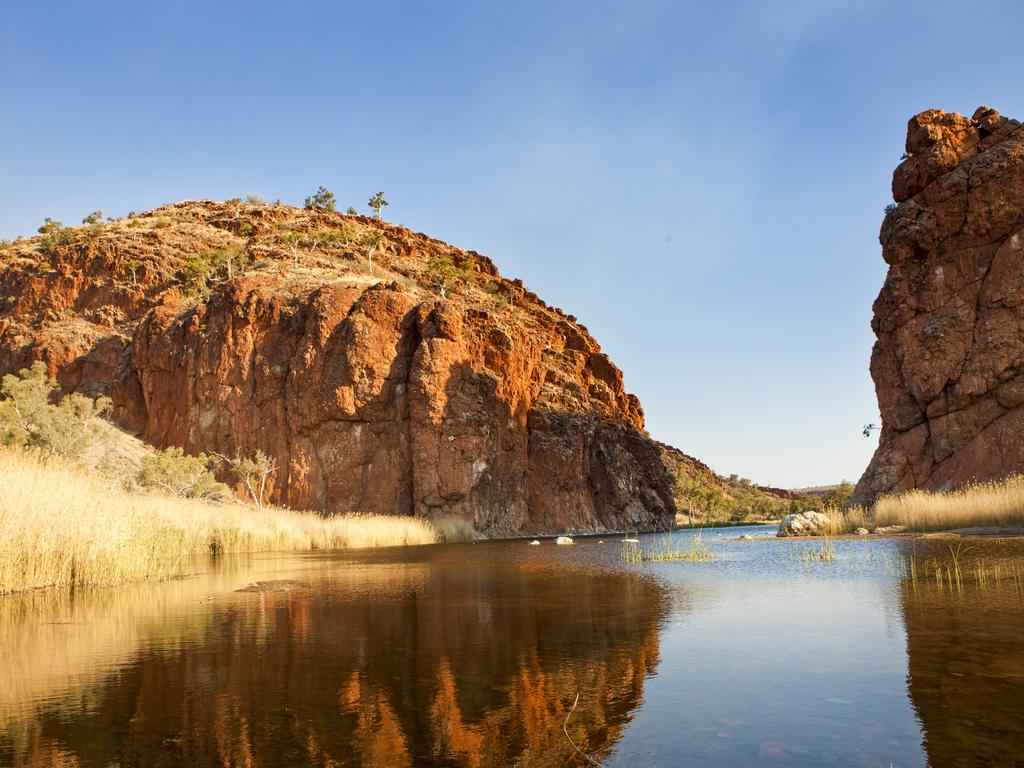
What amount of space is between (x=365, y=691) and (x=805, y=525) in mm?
36433

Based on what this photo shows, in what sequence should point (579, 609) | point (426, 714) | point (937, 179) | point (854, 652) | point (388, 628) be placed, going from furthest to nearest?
point (937, 179) → point (579, 609) → point (388, 628) → point (854, 652) → point (426, 714)

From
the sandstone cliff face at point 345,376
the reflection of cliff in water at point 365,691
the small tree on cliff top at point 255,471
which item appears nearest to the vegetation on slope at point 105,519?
the small tree on cliff top at point 255,471

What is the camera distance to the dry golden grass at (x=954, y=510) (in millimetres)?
28016

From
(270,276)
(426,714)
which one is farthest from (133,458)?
(426,714)

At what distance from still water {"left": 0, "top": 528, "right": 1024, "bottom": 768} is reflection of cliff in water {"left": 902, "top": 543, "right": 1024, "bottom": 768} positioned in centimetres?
4

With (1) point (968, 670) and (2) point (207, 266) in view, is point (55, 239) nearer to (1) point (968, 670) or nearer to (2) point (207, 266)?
(2) point (207, 266)

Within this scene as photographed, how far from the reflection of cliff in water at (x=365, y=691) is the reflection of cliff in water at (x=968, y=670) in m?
2.75

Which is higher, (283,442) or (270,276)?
(270,276)

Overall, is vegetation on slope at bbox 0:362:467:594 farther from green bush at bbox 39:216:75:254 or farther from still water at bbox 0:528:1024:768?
green bush at bbox 39:216:75:254

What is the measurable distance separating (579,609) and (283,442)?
5133cm

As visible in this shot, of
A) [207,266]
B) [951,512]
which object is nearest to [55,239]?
[207,266]

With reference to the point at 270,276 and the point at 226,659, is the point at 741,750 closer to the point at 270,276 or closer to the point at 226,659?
the point at 226,659

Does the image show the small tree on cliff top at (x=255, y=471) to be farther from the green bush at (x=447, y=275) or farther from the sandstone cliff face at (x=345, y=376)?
the green bush at (x=447, y=275)

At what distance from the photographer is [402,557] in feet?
101
